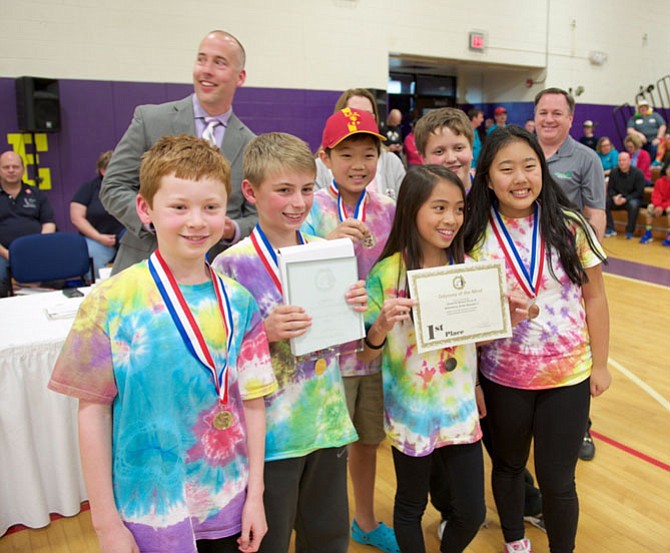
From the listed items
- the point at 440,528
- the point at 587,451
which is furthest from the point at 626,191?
the point at 440,528

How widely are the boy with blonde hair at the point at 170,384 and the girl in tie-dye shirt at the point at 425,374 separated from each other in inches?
24.3

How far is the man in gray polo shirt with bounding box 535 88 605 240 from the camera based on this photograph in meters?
3.28

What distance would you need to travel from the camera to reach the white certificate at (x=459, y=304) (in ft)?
6.14

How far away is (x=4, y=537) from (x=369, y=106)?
277 cm

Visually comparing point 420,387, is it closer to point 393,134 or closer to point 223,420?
point 223,420

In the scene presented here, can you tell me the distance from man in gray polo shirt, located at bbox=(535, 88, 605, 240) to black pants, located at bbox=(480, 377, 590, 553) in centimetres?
155

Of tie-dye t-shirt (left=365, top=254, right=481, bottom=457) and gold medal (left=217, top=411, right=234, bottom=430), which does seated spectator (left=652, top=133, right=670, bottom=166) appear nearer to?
tie-dye t-shirt (left=365, top=254, right=481, bottom=457)

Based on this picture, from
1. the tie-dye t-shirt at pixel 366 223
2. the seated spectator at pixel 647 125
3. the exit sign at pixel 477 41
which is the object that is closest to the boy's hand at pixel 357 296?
the tie-dye t-shirt at pixel 366 223

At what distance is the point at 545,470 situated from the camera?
2096mm

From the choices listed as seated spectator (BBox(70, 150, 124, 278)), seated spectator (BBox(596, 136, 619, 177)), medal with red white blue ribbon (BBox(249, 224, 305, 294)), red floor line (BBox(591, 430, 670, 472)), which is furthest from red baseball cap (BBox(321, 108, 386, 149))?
seated spectator (BBox(596, 136, 619, 177))

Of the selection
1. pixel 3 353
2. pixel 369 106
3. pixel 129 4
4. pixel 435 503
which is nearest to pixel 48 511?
pixel 3 353

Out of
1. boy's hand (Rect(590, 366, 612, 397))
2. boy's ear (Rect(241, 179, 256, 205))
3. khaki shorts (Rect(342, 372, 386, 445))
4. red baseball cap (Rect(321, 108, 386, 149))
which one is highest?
red baseball cap (Rect(321, 108, 386, 149))

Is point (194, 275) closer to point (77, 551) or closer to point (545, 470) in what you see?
point (545, 470)

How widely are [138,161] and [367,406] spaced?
139 cm
